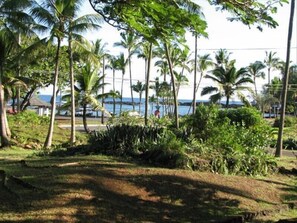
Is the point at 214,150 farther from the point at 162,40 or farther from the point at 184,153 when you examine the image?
the point at 162,40

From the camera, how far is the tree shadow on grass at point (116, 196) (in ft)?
23.5

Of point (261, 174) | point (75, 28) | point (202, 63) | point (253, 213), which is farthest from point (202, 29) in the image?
point (202, 63)

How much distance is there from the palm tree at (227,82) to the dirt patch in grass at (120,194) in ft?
107

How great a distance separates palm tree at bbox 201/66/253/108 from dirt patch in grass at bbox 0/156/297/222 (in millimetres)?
32687

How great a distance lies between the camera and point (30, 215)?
668 centimetres

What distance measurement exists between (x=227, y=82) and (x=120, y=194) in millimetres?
36412

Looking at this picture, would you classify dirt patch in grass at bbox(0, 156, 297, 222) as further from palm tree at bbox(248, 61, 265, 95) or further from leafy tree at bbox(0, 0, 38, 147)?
palm tree at bbox(248, 61, 265, 95)

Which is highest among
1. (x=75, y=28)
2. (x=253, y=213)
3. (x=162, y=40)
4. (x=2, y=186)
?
(x=75, y=28)

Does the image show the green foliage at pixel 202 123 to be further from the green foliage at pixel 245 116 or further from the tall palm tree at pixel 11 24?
the tall palm tree at pixel 11 24

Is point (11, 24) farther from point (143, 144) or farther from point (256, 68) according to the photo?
point (256, 68)

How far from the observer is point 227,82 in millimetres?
43469

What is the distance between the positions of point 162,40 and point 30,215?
11.6ft

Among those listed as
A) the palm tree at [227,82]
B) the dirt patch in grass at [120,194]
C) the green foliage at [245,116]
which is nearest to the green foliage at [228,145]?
the dirt patch in grass at [120,194]

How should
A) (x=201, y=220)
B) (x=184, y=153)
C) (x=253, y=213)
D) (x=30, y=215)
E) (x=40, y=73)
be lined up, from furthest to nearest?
(x=40, y=73)
(x=184, y=153)
(x=253, y=213)
(x=201, y=220)
(x=30, y=215)
